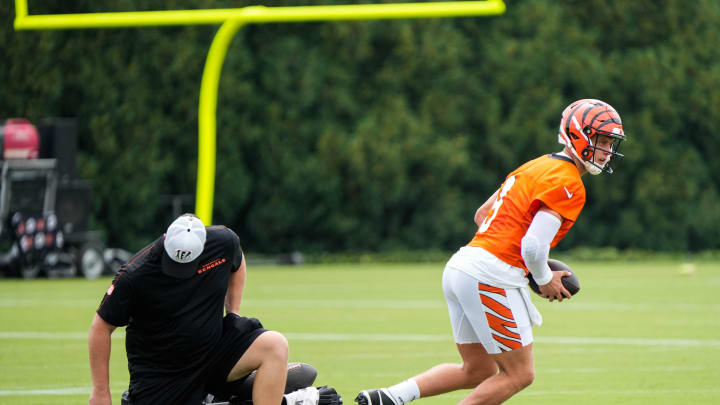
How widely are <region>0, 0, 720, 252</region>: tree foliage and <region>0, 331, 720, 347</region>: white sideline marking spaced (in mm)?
15647

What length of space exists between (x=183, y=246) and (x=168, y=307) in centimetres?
39

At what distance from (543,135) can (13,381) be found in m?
24.1

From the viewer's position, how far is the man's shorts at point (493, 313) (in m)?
6.86

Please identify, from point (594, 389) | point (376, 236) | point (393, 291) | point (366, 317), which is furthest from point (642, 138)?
point (594, 389)

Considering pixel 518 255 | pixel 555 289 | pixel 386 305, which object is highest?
pixel 518 255

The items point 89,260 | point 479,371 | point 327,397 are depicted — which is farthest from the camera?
point 89,260

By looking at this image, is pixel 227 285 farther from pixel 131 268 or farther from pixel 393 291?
pixel 393 291

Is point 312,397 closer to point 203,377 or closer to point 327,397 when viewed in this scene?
point 327,397

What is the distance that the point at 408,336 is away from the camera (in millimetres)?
13352

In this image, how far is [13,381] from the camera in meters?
9.94

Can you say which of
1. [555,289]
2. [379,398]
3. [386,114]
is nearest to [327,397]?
[379,398]

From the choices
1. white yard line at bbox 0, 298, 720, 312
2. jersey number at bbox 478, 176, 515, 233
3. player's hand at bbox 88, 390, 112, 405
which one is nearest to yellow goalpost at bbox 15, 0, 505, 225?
white yard line at bbox 0, 298, 720, 312

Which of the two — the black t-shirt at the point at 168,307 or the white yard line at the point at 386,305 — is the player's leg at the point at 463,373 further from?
the white yard line at the point at 386,305

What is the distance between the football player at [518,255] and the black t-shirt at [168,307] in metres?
1.28
